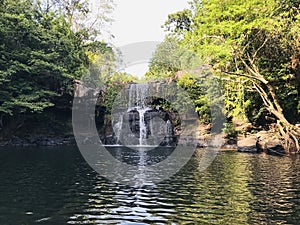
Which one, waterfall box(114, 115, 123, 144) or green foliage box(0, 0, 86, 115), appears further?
waterfall box(114, 115, 123, 144)

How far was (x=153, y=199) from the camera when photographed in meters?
11.0

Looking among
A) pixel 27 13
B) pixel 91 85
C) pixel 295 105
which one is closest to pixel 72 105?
pixel 91 85

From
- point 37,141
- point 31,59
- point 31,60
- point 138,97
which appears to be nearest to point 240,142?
point 138,97

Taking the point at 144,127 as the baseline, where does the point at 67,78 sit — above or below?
above

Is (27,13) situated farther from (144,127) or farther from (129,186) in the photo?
(129,186)

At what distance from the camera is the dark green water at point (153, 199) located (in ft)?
28.7

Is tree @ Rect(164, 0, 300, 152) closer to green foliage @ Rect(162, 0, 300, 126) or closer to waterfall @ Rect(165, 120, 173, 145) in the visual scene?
green foliage @ Rect(162, 0, 300, 126)

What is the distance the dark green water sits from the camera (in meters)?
8.74

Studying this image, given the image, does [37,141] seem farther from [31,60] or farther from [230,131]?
[230,131]

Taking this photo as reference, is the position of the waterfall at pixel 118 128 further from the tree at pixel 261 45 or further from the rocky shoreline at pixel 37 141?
the tree at pixel 261 45

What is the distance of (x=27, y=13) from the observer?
116ft

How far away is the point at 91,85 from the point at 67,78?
714 cm

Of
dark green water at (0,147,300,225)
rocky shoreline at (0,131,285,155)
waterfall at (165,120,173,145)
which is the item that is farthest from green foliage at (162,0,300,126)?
dark green water at (0,147,300,225)

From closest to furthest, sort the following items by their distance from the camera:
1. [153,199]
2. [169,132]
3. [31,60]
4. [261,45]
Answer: [153,199], [261,45], [31,60], [169,132]
